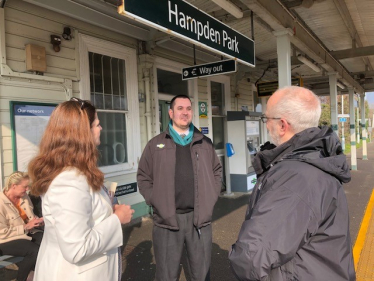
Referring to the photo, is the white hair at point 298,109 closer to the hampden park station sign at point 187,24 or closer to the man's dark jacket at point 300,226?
the man's dark jacket at point 300,226

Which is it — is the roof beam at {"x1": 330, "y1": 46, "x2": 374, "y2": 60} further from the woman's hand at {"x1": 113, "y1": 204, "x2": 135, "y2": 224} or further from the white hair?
the woman's hand at {"x1": 113, "y1": 204, "x2": 135, "y2": 224}

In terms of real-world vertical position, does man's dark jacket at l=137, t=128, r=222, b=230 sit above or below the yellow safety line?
above

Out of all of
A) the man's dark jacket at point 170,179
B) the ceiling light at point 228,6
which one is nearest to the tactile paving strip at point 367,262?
the man's dark jacket at point 170,179

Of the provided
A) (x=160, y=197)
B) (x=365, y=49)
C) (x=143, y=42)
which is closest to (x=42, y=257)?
(x=160, y=197)

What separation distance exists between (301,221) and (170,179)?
151cm

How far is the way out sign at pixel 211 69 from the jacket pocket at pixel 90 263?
3.46m

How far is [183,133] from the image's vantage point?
2752 mm

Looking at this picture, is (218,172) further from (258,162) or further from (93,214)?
(93,214)

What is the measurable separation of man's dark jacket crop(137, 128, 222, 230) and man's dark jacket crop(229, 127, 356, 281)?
128 cm

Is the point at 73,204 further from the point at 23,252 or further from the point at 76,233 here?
the point at 23,252

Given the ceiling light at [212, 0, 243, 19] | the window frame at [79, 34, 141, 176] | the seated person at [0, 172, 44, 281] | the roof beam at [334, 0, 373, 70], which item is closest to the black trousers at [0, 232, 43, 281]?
the seated person at [0, 172, 44, 281]

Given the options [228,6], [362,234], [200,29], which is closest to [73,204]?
[200,29]

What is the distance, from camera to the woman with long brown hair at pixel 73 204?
1.36 metres

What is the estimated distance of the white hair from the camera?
4.65ft
